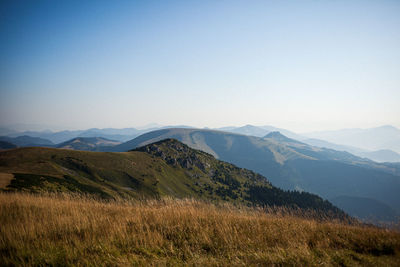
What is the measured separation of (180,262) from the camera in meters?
4.76

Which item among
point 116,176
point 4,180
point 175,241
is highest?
point 175,241

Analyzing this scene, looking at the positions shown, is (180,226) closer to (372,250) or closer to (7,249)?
(7,249)

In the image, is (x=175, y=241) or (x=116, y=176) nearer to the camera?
(x=175, y=241)

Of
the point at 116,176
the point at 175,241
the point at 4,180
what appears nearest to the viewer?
the point at 175,241

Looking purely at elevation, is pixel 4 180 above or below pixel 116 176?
above

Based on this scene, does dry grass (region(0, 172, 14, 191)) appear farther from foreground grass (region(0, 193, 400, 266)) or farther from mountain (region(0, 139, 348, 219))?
foreground grass (region(0, 193, 400, 266))

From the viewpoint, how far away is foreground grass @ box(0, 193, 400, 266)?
4785 mm

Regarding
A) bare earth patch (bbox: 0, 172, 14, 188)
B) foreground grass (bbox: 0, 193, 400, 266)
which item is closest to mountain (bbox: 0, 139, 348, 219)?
bare earth patch (bbox: 0, 172, 14, 188)

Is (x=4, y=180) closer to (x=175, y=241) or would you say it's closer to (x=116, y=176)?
(x=175, y=241)

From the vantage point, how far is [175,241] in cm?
592

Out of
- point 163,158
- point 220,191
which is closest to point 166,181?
point 163,158

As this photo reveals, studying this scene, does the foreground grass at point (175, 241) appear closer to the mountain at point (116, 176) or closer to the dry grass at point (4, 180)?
the dry grass at point (4, 180)

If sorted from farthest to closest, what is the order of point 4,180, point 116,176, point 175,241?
point 116,176 < point 4,180 < point 175,241

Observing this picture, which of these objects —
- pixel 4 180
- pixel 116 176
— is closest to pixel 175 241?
pixel 4 180
